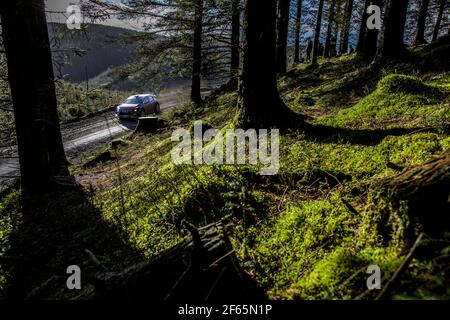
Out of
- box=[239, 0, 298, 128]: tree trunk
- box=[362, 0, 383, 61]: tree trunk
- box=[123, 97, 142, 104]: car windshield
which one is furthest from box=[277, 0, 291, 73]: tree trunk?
box=[239, 0, 298, 128]: tree trunk

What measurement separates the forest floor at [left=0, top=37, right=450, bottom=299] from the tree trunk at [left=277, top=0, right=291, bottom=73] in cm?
1207

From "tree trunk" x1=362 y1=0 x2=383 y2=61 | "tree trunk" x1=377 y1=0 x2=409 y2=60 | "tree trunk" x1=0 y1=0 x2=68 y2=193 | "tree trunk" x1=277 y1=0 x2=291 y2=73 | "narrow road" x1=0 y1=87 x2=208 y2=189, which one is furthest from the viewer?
"tree trunk" x1=277 y1=0 x2=291 y2=73

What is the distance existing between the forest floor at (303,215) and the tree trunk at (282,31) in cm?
1207

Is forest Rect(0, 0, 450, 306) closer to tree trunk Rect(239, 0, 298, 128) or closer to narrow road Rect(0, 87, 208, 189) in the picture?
tree trunk Rect(239, 0, 298, 128)

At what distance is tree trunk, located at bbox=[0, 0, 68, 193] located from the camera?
23.2ft

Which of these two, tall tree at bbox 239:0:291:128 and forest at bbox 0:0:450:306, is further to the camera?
tall tree at bbox 239:0:291:128

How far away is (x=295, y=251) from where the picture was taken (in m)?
2.76

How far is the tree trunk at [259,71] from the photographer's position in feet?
→ 19.1

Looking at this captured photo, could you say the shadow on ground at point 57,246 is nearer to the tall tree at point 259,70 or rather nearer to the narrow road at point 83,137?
the tall tree at point 259,70

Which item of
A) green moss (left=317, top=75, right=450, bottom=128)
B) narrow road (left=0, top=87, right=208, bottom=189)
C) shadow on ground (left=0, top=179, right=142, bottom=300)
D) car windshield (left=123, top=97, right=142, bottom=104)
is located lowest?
narrow road (left=0, top=87, right=208, bottom=189)

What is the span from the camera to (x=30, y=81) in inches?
288

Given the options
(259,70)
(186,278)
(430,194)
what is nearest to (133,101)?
(259,70)

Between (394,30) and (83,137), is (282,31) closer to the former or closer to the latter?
(394,30)

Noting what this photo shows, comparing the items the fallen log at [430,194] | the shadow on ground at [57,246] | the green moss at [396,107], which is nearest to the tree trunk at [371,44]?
the green moss at [396,107]
